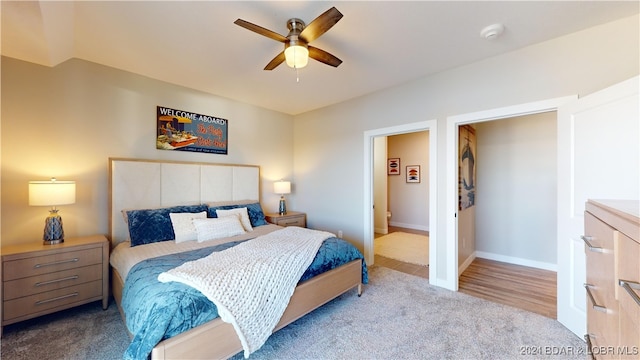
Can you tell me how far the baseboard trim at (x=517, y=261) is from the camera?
3.59 meters

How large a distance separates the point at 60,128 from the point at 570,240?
5.14 metres

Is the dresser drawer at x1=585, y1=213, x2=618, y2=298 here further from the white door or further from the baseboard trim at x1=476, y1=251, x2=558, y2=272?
the baseboard trim at x1=476, y1=251, x2=558, y2=272

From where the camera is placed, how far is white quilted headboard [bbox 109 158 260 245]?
2.88 metres

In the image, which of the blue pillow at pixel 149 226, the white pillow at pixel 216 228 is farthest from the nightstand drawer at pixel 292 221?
the blue pillow at pixel 149 226

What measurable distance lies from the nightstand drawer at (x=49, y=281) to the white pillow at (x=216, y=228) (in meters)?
0.98

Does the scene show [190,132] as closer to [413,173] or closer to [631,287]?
[631,287]

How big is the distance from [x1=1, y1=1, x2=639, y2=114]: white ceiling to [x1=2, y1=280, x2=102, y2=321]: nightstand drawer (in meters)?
2.29

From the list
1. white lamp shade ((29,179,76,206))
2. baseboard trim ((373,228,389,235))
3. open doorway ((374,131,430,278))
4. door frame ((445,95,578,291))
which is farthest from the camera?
baseboard trim ((373,228,389,235))

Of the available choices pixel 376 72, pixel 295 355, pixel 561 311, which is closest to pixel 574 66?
pixel 376 72

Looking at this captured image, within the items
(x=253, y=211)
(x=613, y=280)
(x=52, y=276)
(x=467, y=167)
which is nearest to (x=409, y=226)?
(x=467, y=167)

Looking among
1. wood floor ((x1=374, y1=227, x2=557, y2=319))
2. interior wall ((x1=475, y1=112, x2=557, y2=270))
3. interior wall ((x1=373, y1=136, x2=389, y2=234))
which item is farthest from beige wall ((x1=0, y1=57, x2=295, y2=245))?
interior wall ((x1=475, y1=112, x2=557, y2=270))

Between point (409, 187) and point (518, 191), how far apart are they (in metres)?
2.94

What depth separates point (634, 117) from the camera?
5.42ft

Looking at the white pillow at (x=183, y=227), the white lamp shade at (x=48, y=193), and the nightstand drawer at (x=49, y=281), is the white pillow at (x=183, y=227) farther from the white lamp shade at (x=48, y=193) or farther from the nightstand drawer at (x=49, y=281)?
the white lamp shade at (x=48, y=193)
